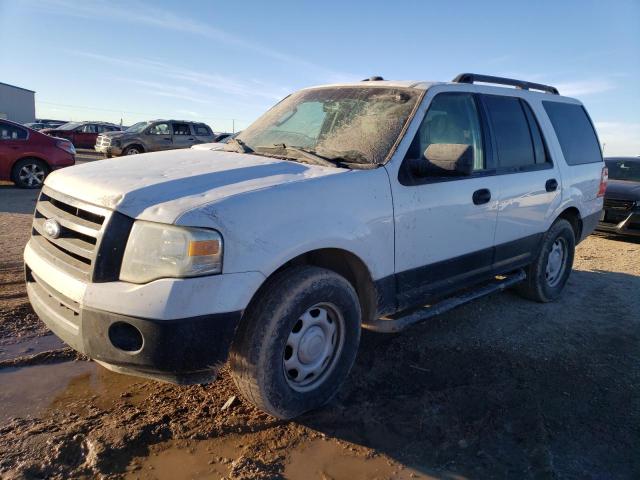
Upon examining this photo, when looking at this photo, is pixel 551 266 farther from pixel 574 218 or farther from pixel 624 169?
pixel 624 169

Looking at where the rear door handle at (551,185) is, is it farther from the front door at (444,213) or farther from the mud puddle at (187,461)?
the mud puddle at (187,461)

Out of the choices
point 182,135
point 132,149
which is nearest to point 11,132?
point 132,149

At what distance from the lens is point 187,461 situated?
2.46 meters

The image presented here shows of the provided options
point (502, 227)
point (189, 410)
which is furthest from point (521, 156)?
point (189, 410)

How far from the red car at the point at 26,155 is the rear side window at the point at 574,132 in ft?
33.9

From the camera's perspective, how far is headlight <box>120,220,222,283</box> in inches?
88.0

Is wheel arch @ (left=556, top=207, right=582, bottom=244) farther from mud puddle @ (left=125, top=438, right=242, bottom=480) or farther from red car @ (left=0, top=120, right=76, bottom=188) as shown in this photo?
red car @ (left=0, top=120, right=76, bottom=188)

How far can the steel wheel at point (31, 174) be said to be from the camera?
10.9 m

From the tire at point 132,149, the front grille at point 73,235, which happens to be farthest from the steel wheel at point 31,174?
the front grille at point 73,235

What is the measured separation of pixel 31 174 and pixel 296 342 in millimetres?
10581

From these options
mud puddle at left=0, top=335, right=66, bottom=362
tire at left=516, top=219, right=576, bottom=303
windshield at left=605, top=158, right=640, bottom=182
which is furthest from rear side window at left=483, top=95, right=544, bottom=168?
windshield at left=605, top=158, right=640, bottom=182

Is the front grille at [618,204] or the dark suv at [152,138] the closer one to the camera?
the front grille at [618,204]

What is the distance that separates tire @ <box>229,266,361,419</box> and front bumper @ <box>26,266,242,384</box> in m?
0.18

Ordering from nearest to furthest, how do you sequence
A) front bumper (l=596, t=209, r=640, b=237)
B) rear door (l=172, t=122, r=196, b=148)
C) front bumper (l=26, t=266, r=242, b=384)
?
front bumper (l=26, t=266, r=242, b=384), front bumper (l=596, t=209, r=640, b=237), rear door (l=172, t=122, r=196, b=148)
